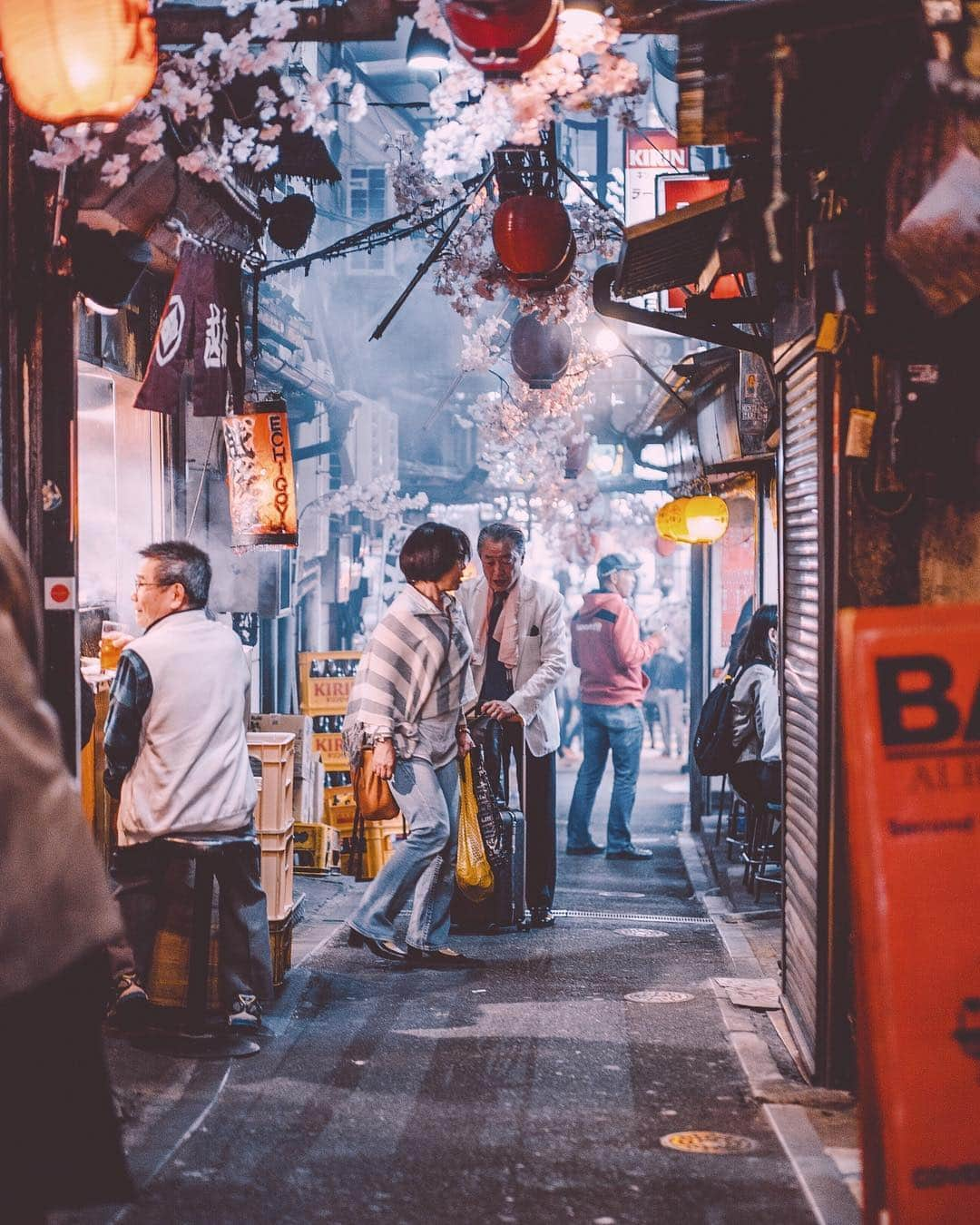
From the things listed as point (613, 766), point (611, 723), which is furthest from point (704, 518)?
point (613, 766)

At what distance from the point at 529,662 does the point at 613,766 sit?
15.9ft

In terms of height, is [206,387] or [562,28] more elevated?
[562,28]

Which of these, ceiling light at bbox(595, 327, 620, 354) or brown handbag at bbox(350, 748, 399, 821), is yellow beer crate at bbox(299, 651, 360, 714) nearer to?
brown handbag at bbox(350, 748, 399, 821)

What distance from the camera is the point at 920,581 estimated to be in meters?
6.71

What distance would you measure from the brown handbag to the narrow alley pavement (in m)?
1.14

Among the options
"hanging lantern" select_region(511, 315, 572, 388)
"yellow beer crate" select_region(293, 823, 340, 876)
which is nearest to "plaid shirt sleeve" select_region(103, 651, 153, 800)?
"yellow beer crate" select_region(293, 823, 340, 876)

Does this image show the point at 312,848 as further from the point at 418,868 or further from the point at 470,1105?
the point at 470,1105

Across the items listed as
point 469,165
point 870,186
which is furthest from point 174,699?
point 469,165

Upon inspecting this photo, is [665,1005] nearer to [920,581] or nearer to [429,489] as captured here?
[920,581]

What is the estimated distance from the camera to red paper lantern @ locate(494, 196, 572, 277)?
460 inches

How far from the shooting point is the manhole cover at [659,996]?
28.9ft

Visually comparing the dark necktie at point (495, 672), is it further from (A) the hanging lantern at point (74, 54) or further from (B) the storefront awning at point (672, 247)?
(A) the hanging lantern at point (74, 54)

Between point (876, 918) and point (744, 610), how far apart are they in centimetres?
1189

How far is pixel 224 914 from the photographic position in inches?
310
